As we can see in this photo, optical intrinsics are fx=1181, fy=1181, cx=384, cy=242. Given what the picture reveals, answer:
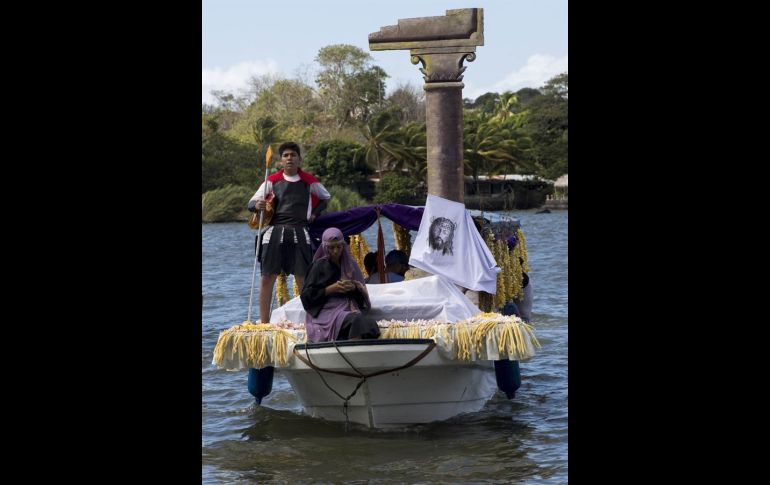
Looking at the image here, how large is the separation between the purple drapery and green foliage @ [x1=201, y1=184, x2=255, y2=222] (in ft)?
200

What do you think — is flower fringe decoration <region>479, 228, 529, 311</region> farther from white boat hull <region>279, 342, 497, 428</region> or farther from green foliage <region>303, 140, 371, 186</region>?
green foliage <region>303, 140, 371, 186</region>

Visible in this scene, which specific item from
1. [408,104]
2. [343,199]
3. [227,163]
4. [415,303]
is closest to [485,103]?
[408,104]

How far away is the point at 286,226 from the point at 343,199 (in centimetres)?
5596

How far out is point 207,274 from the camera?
1639 inches

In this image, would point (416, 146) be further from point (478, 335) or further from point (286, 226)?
point (478, 335)

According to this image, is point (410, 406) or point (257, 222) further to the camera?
point (257, 222)

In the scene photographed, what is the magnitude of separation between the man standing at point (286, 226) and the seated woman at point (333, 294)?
1.23 meters

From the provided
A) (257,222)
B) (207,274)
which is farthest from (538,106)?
(257,222)

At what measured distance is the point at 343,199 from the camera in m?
68.4

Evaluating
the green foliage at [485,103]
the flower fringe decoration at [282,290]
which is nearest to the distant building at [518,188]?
the green foliage at [485,103]
